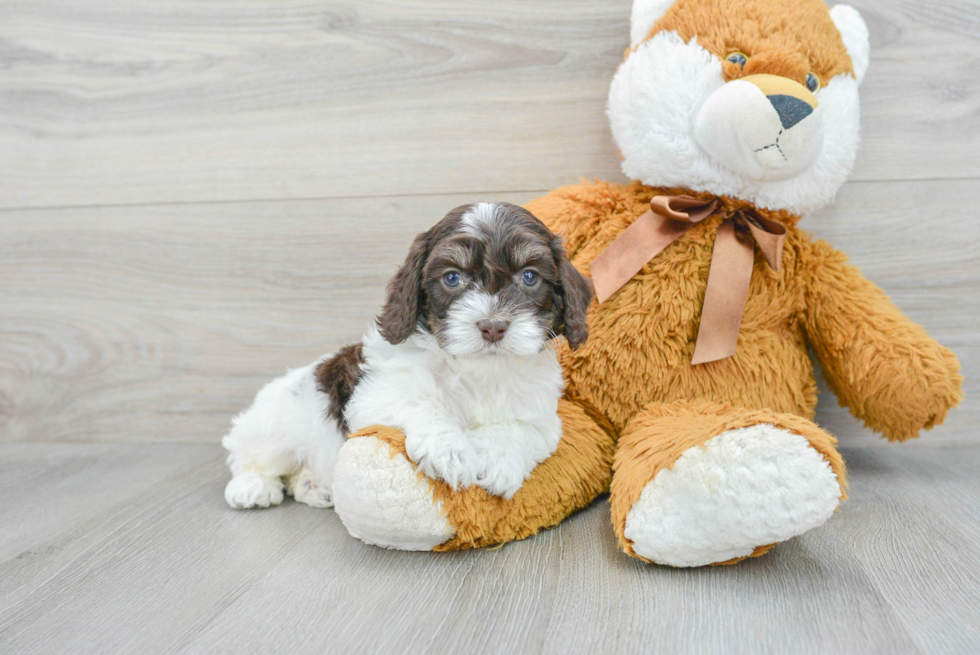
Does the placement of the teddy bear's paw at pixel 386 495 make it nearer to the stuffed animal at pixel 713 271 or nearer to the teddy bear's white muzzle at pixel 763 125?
the stuffed animal at pixel 713 271

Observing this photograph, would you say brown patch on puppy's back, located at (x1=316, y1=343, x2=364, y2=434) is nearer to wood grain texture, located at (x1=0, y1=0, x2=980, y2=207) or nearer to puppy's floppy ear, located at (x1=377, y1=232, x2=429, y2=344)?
puppy's floppy ear, located at (x1=377, y1=232, x2=429, y2=344)

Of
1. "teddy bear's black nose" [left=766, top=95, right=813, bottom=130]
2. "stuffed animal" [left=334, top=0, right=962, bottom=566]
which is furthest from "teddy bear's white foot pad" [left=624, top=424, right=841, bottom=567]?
"teddy bear's black nose" [left=766, top=95, right=813, bottom=130]

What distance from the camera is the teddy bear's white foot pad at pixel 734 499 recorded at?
120 centimetres

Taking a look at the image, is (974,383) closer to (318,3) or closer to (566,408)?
(566,408)

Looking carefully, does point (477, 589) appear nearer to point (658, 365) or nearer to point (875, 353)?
point (658, 365)

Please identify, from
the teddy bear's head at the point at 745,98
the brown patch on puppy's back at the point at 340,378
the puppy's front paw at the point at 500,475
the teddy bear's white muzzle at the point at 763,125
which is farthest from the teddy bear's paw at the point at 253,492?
the teddy bear's white muzzle at the point at 763,125

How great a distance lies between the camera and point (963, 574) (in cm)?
127

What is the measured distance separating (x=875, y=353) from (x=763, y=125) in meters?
0.64

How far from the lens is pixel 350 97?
2.08 m

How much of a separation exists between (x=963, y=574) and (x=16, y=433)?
2.77m

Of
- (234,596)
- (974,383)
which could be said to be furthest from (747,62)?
(234,596)

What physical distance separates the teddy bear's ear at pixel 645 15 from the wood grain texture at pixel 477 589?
1184 mm

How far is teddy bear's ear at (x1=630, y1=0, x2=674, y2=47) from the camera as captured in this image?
1683 millimetres

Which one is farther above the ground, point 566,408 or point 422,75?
point 422,75
